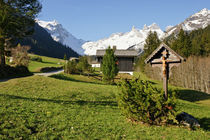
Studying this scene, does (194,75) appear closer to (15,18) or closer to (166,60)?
(166,60)

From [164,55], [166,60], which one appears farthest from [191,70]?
[166,60]

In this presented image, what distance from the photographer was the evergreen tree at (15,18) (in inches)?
859

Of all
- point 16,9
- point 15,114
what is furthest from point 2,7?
point 15,114

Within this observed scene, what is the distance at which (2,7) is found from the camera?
21.6 metres

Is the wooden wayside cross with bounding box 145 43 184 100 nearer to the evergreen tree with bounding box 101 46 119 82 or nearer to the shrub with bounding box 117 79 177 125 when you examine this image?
the shrub with bounding box 117 79 177 125

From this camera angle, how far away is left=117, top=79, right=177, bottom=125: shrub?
7.51 metres

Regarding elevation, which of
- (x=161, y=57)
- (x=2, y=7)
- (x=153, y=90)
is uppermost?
(x=2, y=7)

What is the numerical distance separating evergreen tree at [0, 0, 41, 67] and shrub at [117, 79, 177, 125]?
20738 millimetres

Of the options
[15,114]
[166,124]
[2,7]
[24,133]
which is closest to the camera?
[24,133]

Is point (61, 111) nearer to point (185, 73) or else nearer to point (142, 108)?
point (142, 108)

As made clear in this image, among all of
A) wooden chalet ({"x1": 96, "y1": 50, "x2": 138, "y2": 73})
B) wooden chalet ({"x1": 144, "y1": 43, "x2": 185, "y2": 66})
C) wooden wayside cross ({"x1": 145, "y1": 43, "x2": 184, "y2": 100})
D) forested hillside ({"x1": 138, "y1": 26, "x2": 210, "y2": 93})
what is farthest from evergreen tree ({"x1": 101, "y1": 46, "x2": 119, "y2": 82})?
wooden chalet ({"x1": 96, "y1": 50, "x2": 138, "y2": 73})

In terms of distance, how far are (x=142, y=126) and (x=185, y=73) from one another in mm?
33599

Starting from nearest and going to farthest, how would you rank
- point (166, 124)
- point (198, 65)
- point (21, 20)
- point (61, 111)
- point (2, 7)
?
point (166, 124) → point (61, 111) → point (2, 7) → point (21, 20) → point (198, 65)

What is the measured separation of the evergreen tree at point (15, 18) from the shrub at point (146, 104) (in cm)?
2074
